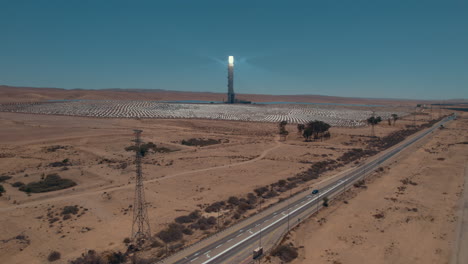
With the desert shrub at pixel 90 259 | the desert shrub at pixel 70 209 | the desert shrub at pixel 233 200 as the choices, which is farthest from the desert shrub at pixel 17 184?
the desert shrub at pixel 233 200

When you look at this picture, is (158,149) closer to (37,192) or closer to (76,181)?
(76,181)

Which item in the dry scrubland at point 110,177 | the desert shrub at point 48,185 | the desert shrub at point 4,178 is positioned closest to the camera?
the dry scrubland at point 110,177

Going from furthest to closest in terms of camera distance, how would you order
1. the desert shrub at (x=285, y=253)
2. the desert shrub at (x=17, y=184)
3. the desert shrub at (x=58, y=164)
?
the desert shrub at (x=58, y=164) → the desert shrub at (x=17, y=184) → the desert shrub at (x=285, y=253)

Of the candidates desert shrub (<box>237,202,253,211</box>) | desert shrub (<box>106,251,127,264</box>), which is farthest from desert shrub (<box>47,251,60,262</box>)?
desert shrub (<box>237,202,253,211</box>)

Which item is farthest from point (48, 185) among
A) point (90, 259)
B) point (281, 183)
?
point (281, 183)

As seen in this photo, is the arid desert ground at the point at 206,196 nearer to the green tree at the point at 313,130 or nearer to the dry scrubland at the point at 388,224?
the dry scrubland at the point at 388,224
